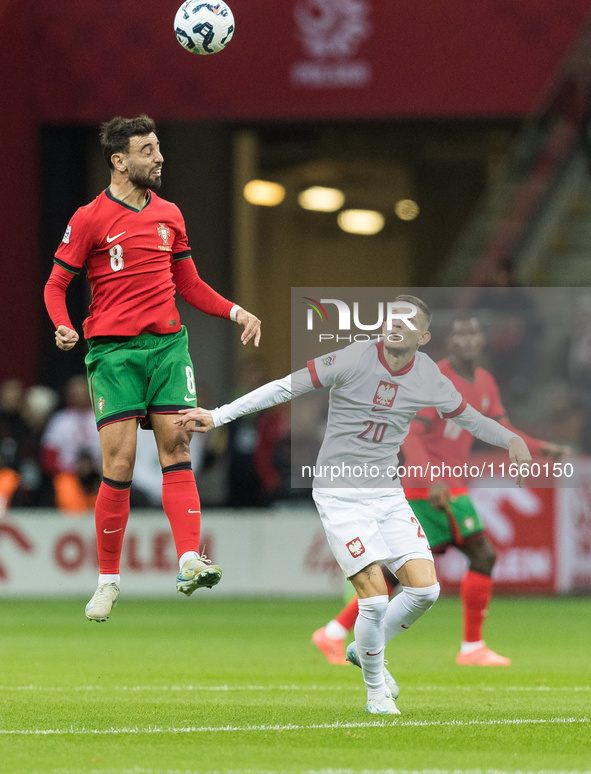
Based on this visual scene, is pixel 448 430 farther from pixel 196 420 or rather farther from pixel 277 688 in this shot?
pixel 196 420

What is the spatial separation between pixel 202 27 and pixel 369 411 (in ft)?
7.33

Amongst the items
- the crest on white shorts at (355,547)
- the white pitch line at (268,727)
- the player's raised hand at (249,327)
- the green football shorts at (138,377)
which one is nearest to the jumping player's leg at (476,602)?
the white pitch line at (268,727)

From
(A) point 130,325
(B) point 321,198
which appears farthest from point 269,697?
(B) point 321,198

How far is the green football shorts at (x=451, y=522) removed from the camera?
10.2m

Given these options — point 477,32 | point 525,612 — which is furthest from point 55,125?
point 525,612

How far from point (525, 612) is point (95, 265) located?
746 cm

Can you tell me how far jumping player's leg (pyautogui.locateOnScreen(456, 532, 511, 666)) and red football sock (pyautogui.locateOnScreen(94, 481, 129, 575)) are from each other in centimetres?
326

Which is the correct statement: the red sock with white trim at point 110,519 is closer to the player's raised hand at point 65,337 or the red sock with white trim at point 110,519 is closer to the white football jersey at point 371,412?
the player's raised hand at point 65,337

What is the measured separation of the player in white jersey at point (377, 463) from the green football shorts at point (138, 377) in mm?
491

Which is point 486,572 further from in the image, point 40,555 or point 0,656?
point 40,555

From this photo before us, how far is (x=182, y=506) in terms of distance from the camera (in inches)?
306

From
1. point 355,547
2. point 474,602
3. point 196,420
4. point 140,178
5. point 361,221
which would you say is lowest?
point 474,602

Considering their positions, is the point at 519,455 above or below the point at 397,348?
below

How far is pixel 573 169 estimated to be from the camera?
711 inches
